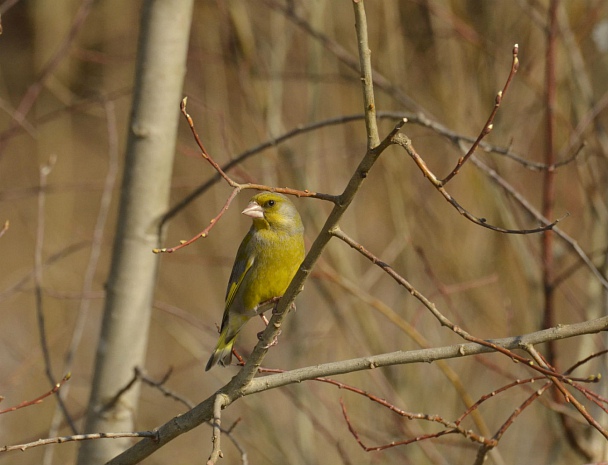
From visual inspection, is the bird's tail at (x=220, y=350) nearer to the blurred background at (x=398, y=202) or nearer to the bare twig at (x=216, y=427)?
the blurred background at (x=398, y=202)

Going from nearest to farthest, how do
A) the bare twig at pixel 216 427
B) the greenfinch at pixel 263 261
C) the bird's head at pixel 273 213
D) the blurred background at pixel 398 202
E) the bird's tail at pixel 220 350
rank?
the bare twig at pixel 216 427
the greenfinch at pixel 263 261
the bird's head at pixel 273 213
the bird's tail at pixel 220 350
the blurred background at pixel 398 202

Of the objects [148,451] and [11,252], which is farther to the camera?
[11,252]

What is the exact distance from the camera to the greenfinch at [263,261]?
3.42 metres

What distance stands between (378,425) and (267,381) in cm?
367

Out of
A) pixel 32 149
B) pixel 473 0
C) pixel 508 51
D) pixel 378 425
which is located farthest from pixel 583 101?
pixel 32 149

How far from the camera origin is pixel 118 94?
4.16 metres

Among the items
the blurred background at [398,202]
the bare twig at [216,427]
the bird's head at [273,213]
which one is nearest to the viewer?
the bare twig at [216,427]

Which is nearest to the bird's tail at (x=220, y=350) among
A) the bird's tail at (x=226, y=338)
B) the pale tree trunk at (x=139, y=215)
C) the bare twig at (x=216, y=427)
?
the bird's tail at (x=226, y=338)

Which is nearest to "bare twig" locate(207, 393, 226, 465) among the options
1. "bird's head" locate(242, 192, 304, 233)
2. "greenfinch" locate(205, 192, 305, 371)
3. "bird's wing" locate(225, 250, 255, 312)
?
"greenfinch" locate(205, 192, 305, 371)

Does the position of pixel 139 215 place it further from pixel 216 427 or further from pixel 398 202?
pixel 398 202

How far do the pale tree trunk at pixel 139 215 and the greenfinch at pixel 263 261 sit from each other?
15.7 inches

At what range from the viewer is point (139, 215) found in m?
3.47

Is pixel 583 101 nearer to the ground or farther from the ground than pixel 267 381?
farther from the ground

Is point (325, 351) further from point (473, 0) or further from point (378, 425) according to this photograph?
point (473, 0)
